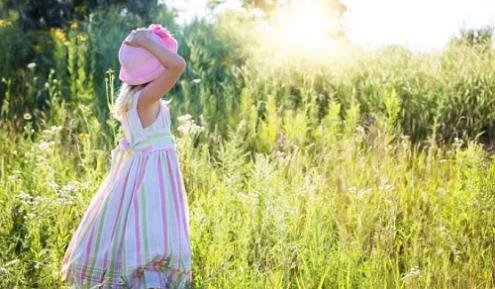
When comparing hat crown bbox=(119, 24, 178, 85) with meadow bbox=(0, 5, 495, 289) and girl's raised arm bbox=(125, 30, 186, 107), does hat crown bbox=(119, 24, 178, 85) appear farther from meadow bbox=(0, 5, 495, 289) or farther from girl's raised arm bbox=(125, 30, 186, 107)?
meadow bbox=(0, 5, 495, 289)

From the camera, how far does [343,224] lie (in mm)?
3873

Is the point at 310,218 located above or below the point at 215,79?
below

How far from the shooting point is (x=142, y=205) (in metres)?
3.18

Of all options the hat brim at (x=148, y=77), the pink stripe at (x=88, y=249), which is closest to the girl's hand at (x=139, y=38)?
the hat brim at (x=148, y=77)

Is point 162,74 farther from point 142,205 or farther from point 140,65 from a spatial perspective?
point 142,205

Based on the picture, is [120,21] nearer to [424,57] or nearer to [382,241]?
[424,57]

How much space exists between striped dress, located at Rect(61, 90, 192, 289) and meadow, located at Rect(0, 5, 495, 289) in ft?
0.49

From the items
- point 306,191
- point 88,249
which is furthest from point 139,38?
point 306,191

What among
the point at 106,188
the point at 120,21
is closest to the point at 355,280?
the point at 106,188

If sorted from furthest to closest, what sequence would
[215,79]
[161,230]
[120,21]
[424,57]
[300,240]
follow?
[120,21] → [424,57] → [215,79] → [300,240] → [161,230]

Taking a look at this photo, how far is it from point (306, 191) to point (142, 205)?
1.07 metres

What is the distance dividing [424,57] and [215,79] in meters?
2.34

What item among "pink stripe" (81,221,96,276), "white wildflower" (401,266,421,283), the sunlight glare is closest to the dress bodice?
"pink stripe" (81,221,96,276)

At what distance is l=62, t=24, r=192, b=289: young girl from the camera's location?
316 centimetres
